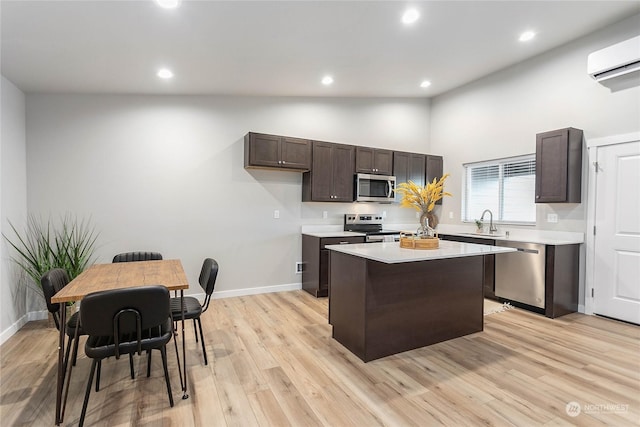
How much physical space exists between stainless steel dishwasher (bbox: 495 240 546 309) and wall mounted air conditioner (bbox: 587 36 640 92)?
1935 mm

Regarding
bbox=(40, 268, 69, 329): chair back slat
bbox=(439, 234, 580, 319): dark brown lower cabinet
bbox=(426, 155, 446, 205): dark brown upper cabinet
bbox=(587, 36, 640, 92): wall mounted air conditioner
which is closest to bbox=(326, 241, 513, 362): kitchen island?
bbox=(439, 234, 580, 319): dark brown lower cabinet

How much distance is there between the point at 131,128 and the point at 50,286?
2395 millimetres

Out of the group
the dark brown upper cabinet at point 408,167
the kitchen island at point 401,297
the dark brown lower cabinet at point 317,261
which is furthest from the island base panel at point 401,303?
the dark brown upper cabinet at point 408,167

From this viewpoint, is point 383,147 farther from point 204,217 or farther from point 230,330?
point 230,330

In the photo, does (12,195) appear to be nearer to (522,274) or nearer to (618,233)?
(522,274)

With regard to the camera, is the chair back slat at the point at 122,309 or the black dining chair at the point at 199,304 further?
the black dining chair at the point at 199,304

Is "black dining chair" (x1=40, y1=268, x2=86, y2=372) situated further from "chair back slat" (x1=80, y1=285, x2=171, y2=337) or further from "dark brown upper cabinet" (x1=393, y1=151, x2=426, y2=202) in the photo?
"dark brown upper cabinet" (x1=393, y1=151, x2=426, y2=202)

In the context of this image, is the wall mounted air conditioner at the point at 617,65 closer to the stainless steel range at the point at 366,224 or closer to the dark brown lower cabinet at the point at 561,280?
the dark brown lower cabinet at the point at 561,280

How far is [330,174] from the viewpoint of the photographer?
467 centimetres

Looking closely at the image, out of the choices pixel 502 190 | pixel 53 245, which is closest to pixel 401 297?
pixel 502 190

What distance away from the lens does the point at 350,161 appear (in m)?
4.82

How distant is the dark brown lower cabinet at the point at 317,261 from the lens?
14.3ft

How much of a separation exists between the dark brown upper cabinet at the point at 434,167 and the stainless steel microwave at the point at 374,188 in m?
0.81

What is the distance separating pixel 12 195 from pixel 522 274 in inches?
223
